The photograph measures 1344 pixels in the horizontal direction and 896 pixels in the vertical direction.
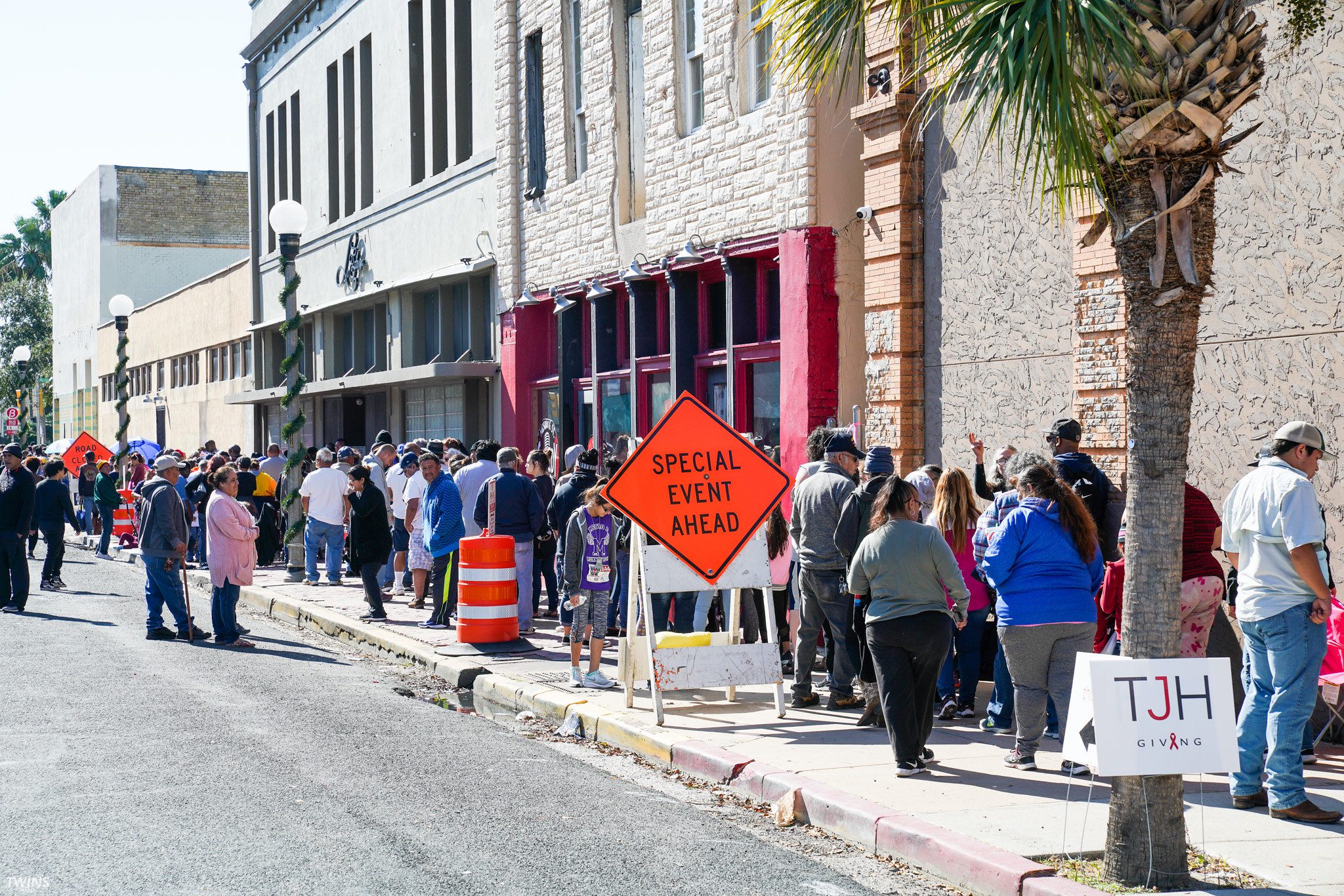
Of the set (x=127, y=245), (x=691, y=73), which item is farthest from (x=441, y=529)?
(x=127, y=245)

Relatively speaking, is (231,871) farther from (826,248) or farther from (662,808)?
(826,248)

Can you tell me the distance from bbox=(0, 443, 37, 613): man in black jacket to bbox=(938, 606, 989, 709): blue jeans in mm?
12559

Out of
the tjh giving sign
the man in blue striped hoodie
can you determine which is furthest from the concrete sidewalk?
the man in blue striped hoodie

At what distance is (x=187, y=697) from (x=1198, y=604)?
768 cm

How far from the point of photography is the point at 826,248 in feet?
50.7

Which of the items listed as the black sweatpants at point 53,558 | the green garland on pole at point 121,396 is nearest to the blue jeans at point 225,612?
the black sweatpants at point 53,558

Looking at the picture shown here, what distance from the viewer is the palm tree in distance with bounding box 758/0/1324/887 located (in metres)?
5.78

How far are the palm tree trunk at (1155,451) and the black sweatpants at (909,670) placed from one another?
217cm

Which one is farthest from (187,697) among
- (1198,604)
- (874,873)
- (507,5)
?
(507,5)

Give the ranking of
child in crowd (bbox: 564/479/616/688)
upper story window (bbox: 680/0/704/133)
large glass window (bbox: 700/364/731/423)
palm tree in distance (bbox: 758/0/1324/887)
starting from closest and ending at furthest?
palm tree in distance (bbox: 758/0/1324/887) < child in crowd (bbox: 564/479/616/688) < large glass window (bbox: 700/364/731/423) < upper story window (bbox: 680/0/704/133)

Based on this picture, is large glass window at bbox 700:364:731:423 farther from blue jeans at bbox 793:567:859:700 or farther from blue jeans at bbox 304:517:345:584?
blue jeans at bbox 793:567:859:700

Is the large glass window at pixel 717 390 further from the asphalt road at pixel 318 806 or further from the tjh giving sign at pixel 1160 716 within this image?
the tjh giving sign at pixel 1160 716

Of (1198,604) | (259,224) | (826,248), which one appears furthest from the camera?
(259,224)

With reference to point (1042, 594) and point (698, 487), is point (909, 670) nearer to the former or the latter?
point (1042, 594)
